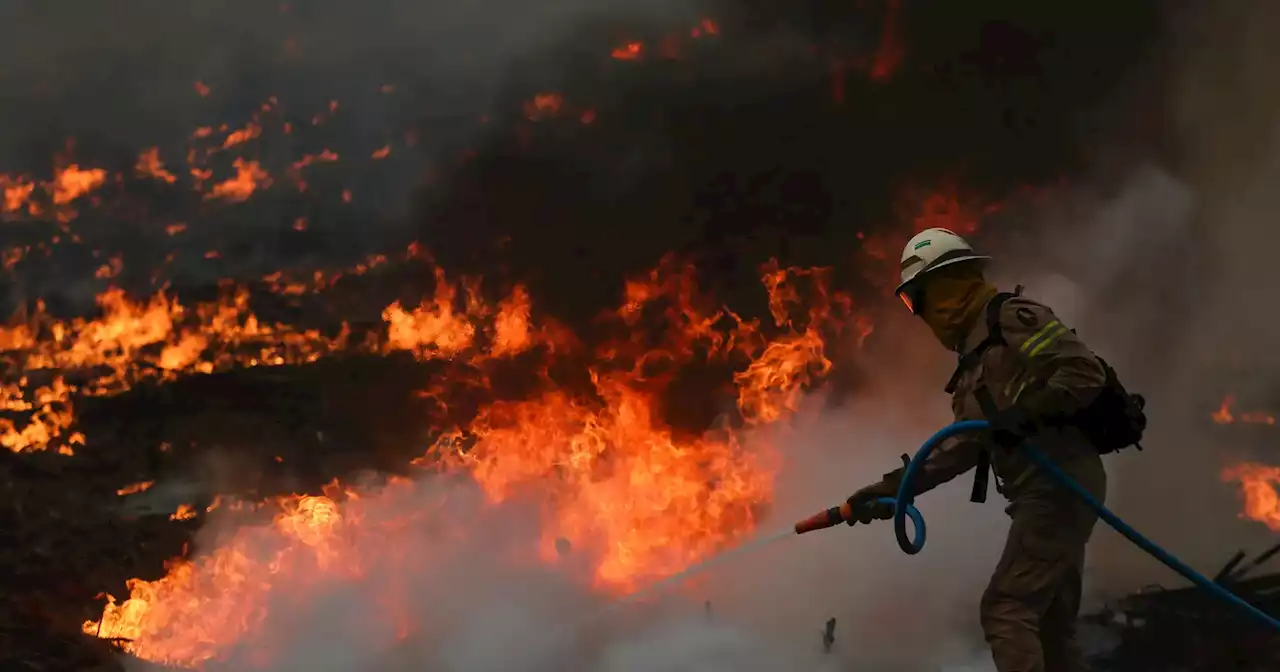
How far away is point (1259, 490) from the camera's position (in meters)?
6.96

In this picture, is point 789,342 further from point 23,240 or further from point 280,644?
point 23,240

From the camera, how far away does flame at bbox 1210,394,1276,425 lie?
714 centimetres

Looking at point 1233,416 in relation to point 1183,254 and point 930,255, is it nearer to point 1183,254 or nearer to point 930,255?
point 1183,254

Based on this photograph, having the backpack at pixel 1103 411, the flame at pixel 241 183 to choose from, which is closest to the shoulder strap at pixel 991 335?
the backpack at pixel 1103 411

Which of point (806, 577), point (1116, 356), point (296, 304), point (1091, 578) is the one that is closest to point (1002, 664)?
point (806, 577)

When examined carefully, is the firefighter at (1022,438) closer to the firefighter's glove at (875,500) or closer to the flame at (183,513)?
the firefighter's glove at (875,500)

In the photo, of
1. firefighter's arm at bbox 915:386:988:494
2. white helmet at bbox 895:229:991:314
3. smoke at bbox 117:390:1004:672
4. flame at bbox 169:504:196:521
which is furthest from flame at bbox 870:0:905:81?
flame at bbox 169:504:196:521

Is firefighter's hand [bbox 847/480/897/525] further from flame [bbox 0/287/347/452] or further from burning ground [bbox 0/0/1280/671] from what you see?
flame [bbox 0/287/347/452]

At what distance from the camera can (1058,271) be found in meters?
7.52

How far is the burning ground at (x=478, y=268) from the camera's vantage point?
692 cm

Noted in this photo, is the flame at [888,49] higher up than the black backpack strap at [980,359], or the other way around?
the flame at [888,49]

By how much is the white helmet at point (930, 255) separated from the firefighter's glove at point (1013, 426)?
76 cm

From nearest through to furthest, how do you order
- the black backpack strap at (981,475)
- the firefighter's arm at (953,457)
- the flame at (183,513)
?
the black backpack strap at (981,475)
the firefighter's arm at (953,457)
the flame at (183,513)

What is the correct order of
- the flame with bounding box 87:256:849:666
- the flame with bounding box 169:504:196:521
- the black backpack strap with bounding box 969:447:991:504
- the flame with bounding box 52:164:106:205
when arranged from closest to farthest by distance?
1. the black backpack strap with bounding box 969:447:991:504
2. the flame with bounding box 87:256:849:666
3. the flame with bounding box 169:504:196:521
4. the flame with bounding box 52:164:106:205
